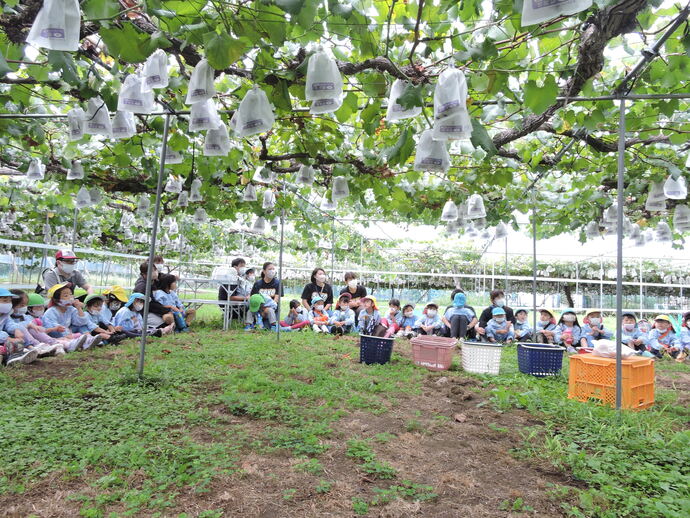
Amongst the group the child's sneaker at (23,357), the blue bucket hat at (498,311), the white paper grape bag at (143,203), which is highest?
the white paper grape bag at (143,203)

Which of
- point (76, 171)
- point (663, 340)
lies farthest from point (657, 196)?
point (76, 171)

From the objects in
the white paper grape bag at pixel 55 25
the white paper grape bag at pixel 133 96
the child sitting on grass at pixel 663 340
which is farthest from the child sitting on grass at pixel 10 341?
the child sitting on grass at pixel 663 340

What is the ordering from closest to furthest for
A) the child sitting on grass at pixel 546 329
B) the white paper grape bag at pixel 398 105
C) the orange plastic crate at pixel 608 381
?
the white paper grape bag at pixel 398 105
the orange plastic crate at pixel 608 381
the child sitting on grass at pixel 546 329

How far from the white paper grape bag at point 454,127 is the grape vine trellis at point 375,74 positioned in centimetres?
14

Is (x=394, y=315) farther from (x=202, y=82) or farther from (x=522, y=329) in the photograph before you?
(x=202, y=82)

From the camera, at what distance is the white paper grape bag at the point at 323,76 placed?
265 centimetres

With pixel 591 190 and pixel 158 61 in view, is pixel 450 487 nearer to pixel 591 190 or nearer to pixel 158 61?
pixel 158 61

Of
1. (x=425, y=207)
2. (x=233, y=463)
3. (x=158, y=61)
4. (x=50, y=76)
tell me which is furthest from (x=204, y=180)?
(x=233, y=463)

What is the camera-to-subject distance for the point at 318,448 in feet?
9.39

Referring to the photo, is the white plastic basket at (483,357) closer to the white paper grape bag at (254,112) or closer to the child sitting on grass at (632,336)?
A: the child sitting on grass at (632,336)

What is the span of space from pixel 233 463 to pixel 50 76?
3340 millimetres

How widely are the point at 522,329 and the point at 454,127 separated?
694 cm

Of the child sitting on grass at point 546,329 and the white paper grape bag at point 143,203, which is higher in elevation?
the white paper grape bag at point 143,203

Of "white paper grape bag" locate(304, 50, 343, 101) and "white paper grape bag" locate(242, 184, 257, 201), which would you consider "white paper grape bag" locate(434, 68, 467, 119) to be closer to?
"white paper grape bag" locate(304, 50, 343, 101)
